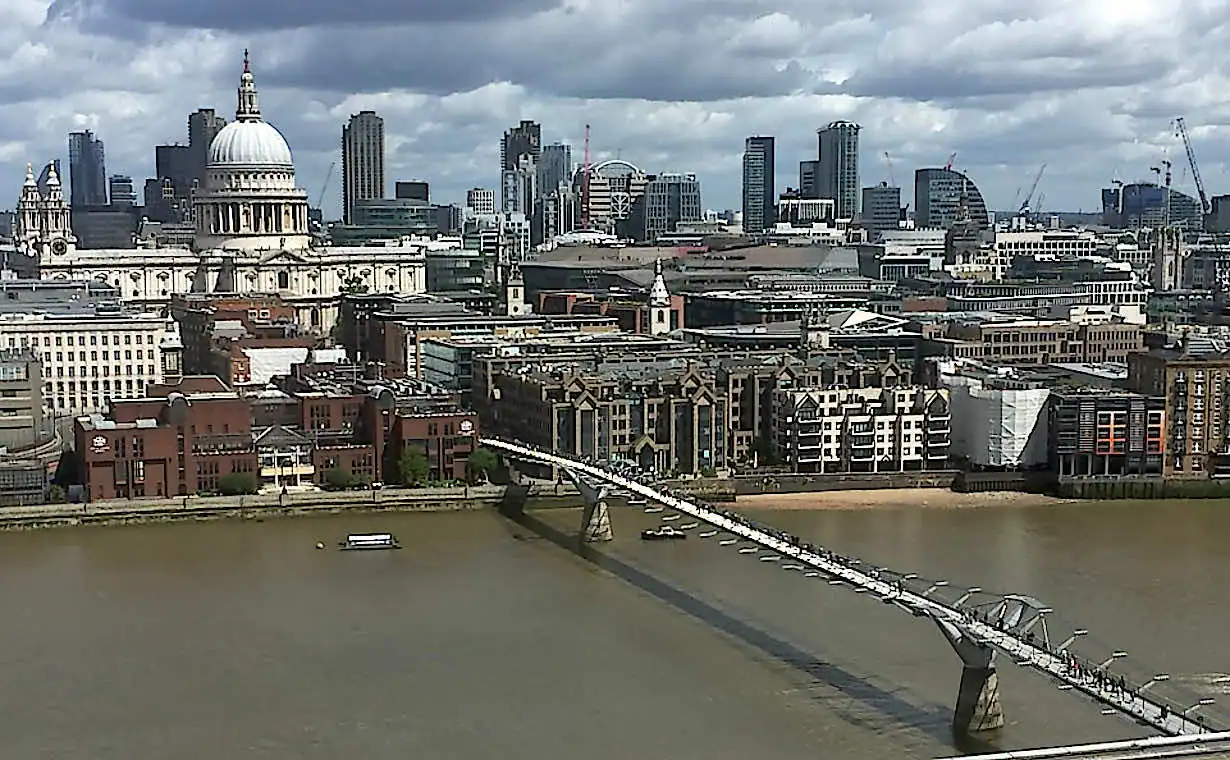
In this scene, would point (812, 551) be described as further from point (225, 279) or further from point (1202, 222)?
point (1202, 222)

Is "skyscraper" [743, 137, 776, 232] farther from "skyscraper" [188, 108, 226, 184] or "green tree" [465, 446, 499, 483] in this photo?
"green tree" [465, 446, 499, 483]

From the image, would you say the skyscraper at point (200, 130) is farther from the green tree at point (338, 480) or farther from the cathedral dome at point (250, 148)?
the green tree at point (338, 480)

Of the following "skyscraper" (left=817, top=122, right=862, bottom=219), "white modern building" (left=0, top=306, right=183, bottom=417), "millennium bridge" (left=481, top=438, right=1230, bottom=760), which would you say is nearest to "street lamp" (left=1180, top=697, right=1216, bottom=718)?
"millennium bridge" (left=481, top=438, right=1230, bottom=760)

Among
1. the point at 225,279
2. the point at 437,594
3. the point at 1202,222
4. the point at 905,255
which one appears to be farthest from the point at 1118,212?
the point at 437,594

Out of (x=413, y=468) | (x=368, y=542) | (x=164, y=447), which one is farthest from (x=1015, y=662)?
(x=164, y=447)

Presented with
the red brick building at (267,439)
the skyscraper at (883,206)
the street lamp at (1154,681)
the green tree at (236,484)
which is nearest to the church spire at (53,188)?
the red brick building at (267,439)
